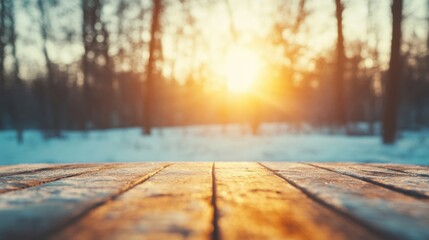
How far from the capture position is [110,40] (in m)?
16.5

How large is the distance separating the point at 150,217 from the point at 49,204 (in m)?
0.35

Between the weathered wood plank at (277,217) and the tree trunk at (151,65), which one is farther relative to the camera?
the tree trunk at (151,65)

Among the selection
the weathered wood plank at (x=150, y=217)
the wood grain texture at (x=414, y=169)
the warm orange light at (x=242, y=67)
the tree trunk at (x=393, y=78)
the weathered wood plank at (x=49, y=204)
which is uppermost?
the warm orange light at (x=242, y=67)

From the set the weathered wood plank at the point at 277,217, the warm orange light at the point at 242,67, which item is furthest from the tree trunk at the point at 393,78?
the weathered wood plank at the point at 277,217

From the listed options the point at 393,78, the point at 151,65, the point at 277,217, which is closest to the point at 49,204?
the point at 277,217

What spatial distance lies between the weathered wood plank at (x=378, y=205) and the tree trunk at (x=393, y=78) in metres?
8.15

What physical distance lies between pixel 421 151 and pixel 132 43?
13.8 metres

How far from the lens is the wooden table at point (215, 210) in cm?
69

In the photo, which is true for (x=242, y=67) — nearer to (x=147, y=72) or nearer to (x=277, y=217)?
(x=147, y=72)

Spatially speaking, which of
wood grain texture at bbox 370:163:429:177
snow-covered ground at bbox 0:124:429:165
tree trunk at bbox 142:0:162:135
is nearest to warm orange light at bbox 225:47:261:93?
tree trunk at bbox 142:0:162:135

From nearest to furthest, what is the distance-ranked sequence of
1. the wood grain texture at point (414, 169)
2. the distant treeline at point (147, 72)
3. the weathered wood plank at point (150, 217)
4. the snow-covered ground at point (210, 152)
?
the weathered wood plank at point (150, 217)
the wood grain texture at point (414, 169)
the snow-covered ground at point (210, 152)
the distant treeline at point (147, 72)

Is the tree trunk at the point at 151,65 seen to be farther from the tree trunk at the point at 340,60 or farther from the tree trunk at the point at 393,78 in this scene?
the tree trunk at the point at 393,78

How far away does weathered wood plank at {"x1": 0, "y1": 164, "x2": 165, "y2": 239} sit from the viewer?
28.3 inches

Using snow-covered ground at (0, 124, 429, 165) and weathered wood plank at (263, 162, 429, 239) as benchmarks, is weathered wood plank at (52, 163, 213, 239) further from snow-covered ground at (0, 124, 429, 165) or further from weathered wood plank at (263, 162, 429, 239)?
snow-covered ground at (0, 124, 429, 165)
